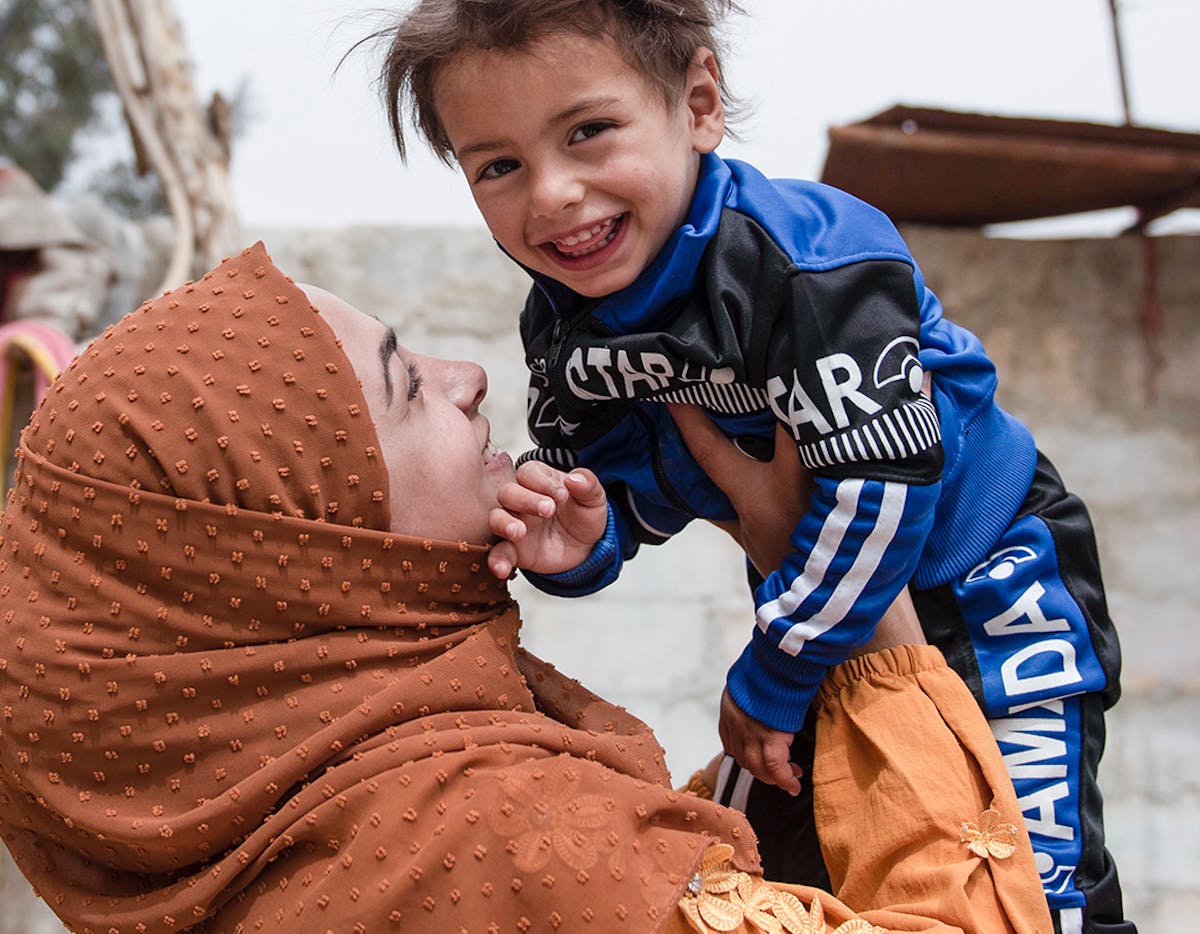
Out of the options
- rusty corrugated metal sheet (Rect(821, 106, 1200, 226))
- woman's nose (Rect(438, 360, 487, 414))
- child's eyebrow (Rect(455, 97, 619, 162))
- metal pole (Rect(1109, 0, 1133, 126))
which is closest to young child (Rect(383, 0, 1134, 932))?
child's eyebrow (Rect(455, 97, 619, 162))

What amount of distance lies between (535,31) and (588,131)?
0.14m

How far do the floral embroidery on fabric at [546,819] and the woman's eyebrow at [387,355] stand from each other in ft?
1.71

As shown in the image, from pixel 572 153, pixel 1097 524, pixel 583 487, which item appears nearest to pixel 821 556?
pixel 583 487

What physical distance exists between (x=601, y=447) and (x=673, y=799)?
664 mm

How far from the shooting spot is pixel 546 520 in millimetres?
1697

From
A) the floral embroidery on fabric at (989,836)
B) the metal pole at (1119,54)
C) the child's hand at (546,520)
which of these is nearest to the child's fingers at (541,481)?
the child's hand at (546,520)

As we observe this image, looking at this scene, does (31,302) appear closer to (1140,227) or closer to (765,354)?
(765,354)

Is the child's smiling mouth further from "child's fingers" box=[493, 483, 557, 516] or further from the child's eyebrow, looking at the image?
"child's fingers" box=[493, 483, 557, 516]

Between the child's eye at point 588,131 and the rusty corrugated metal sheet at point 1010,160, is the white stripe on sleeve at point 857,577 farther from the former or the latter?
the rusty corrugated metal sheet at point 1010,160

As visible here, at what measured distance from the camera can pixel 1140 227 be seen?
4.01 metres

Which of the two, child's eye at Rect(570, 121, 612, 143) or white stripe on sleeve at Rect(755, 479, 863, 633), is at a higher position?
child's eye at Rect(570, 121, 612, 143)

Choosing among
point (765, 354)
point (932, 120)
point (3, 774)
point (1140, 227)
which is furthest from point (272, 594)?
point (1140, 227)

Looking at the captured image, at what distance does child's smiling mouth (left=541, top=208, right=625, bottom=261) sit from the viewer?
1.60m

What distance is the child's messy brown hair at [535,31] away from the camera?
1.52 metres
